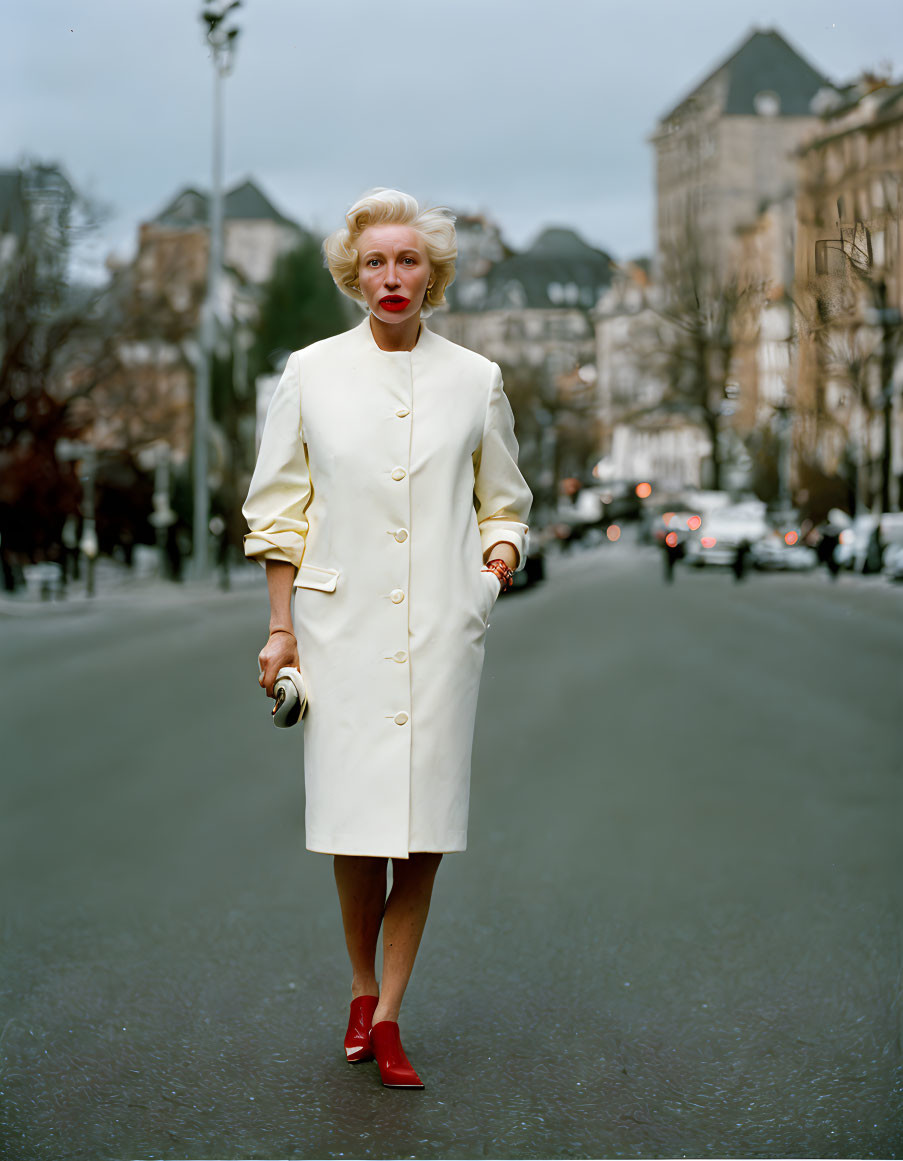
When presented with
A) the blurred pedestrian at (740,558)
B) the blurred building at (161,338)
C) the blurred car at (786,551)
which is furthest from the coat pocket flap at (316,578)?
the blurred building at (161,338)

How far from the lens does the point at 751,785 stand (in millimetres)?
7910

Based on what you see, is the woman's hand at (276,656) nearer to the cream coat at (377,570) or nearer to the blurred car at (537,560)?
the cream coat at (377,570)

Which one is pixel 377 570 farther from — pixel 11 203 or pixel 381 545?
pixel 11 203

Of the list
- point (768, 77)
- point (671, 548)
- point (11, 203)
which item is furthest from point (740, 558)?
point (11, 203)

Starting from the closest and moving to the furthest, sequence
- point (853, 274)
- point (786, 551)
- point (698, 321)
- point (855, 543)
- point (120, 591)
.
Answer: point (853, 274) < point (698, 321) < point (855, 543) < point (786, 551) < point (120, 591)

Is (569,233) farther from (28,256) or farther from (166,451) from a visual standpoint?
(166,451)

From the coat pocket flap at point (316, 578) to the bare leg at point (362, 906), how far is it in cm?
57

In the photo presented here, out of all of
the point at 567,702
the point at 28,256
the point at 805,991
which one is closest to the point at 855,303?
the point at 805,991

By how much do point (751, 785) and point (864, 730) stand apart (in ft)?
7.23

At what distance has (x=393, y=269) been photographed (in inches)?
136

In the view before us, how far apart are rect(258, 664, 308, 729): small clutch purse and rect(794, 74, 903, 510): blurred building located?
1.46 meters

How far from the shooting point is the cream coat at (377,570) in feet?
11.4

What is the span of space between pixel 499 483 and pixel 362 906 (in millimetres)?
894

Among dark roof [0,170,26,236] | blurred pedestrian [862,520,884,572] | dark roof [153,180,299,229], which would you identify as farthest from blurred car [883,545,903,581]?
dark roof [0,170,26,236]
